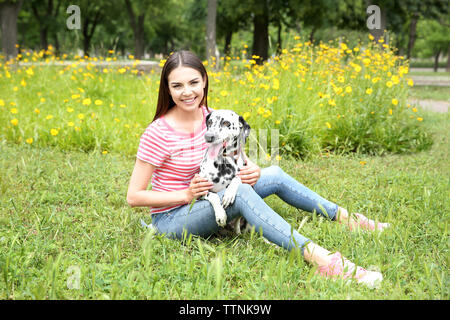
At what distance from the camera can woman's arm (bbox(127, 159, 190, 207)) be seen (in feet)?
8.00

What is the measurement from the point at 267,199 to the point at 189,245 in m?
1.17

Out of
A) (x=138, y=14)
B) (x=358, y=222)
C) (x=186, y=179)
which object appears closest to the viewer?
(x=186, y=179)

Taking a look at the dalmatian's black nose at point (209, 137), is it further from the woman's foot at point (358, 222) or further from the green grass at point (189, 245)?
the woman's foot at point (358, 222)

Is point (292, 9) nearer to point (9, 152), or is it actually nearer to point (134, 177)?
point (9, 152)

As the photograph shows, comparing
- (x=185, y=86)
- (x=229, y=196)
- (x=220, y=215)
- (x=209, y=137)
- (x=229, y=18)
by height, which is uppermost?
(x=229, y=18)

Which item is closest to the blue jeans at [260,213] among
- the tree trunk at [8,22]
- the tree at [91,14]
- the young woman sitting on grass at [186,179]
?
the young woman sitting on grass at [186,179]

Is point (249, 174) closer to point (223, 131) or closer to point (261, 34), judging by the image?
point (223, 131)

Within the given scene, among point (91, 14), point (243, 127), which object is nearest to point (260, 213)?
point (243, 127)

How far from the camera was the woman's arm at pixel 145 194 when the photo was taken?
244cm

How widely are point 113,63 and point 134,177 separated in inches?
216

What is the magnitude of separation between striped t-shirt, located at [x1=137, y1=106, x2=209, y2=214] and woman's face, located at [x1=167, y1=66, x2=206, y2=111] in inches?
7.1

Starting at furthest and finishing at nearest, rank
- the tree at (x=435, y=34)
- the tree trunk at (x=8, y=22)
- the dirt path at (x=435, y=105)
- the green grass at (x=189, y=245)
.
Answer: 1. the tree at (x=435, y=34)
2. the tree trunk at (x=8, y=22)
3. the dirt path at (x=435, y=105)
4. the green grass at (x=189, y=245)

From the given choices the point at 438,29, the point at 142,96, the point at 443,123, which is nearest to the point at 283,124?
the point at 142,96

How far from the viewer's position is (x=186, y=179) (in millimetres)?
2576
